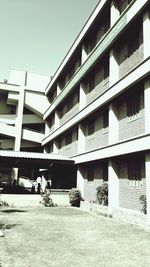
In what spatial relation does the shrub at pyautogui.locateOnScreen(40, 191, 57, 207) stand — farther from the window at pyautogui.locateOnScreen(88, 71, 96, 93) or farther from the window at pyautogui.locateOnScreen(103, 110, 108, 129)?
the window at pyautogui.locateOnScreen(88, 71, 96, 93)

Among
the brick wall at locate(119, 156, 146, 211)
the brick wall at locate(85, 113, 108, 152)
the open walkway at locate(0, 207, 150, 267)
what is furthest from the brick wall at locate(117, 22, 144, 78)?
the open walkway at locate(0, 207, 150, 267)

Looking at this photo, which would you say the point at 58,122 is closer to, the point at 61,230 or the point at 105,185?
the point at 105,185

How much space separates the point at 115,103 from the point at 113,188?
18.0 ft

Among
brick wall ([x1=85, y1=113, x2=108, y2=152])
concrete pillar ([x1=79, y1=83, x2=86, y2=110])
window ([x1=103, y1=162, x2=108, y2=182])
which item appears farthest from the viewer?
concrete pillar ([x1=79, y1=83, x2=86, y2=110])

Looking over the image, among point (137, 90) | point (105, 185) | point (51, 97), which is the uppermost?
point (51, 97)

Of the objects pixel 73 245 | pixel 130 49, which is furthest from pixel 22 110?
pixel 73 245

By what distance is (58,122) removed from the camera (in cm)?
3238

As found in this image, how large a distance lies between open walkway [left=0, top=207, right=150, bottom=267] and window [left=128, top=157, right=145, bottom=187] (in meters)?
2.90

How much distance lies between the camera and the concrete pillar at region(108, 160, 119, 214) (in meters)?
16.2

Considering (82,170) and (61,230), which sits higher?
(82,170)

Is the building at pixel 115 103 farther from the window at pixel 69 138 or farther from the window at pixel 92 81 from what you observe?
the window at pixel 69 138

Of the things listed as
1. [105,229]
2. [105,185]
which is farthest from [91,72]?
[105,229]

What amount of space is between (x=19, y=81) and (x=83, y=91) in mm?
20638

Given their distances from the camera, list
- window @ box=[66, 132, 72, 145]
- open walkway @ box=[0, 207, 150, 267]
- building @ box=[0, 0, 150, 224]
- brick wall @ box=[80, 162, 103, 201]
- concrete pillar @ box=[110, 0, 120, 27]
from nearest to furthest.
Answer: open walkway @ box=[0, 207, 150, 267] < building @ box=[0, 0, 150, 224] < concrete pillar @ box=[110, 0, 120, 27] < brick wall @ box=[80, 162, 103, 201] < window @ box=[66, 132, 72, 145]
